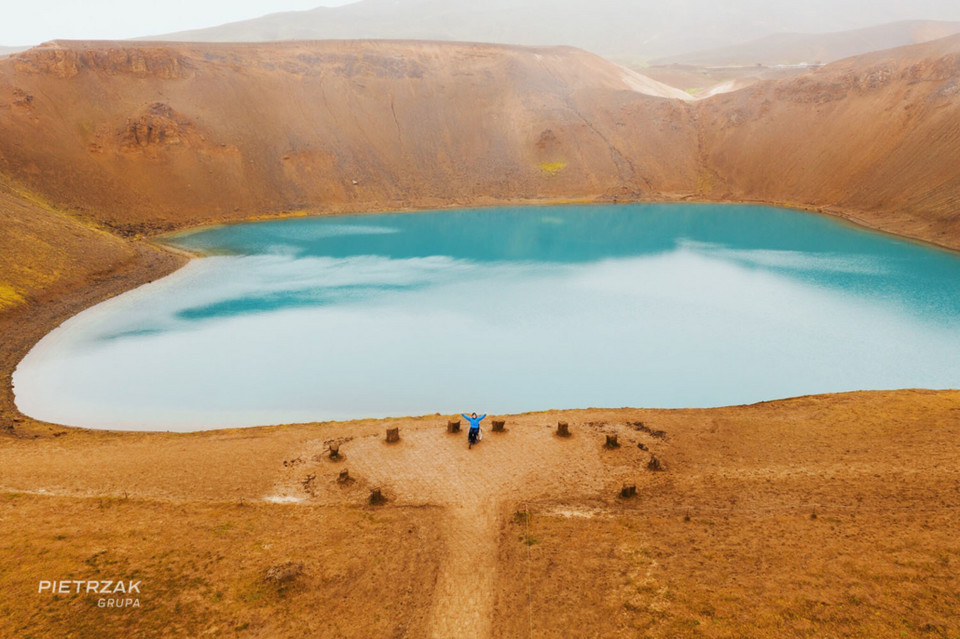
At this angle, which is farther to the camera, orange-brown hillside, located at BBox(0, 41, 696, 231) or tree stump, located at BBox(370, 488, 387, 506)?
orange-brown hillside, located at BBox(0, 41, 696, 231)

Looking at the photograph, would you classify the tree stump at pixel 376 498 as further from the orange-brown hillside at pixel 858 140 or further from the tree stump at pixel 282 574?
the orange-brown hillside at pixel 858 140

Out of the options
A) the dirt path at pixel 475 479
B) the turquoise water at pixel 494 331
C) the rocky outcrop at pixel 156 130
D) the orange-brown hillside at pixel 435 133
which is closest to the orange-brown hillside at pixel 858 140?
the orange-brown hillside at pixel 435 133

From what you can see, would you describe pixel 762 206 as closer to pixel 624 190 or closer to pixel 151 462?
pixel 624 190

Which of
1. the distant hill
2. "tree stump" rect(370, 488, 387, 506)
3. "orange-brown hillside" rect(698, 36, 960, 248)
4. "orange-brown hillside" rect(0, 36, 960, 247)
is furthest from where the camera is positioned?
the distant hill

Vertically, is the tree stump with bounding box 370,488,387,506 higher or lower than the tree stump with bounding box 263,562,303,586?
higher

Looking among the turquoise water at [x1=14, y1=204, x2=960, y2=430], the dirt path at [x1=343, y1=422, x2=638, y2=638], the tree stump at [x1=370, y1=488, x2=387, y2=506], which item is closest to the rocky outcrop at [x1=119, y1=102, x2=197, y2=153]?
the turquoise water at [x1=14, y1=204, x2=960, y2=430]

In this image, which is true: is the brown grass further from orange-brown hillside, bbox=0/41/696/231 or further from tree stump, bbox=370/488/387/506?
orange-brown hillside, bbox=0/41/696/231

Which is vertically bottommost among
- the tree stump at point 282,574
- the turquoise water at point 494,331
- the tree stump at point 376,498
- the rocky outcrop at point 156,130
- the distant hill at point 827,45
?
the tree stump at point 282,574

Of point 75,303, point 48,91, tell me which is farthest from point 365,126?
point 75,303

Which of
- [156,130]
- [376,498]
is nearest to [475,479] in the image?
[376,498]
